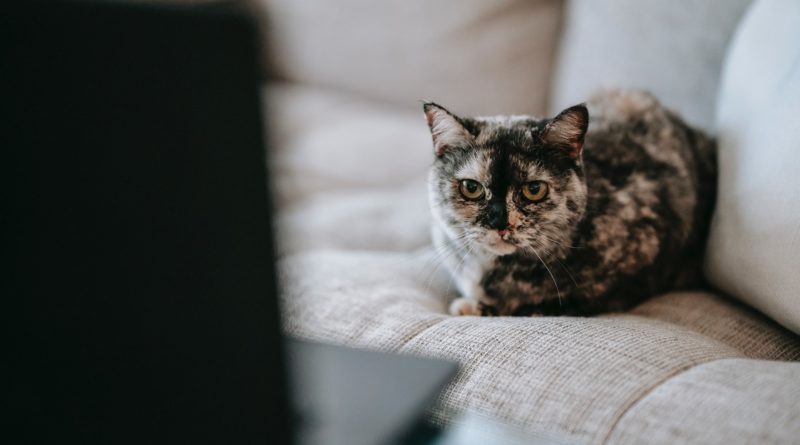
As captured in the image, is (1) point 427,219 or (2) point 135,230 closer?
(2) point 135,230

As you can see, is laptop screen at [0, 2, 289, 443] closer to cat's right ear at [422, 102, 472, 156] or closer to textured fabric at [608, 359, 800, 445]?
textured fabric at [608, 359, 800, 445]

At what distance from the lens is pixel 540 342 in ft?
2.64

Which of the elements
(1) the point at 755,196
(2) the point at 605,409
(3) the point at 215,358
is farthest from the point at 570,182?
(3) the point at 215,358

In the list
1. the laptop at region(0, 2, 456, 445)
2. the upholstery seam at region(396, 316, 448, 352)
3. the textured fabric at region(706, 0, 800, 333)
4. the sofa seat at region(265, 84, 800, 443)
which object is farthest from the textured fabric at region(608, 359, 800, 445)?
the laptop at region(0, 2, 456, 445)

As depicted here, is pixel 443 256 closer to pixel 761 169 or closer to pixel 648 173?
pixel 648 173

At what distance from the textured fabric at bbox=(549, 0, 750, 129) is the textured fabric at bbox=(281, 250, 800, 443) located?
0.45 m

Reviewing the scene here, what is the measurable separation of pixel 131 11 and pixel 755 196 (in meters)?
0.90

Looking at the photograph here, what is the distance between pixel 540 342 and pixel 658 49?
80cm

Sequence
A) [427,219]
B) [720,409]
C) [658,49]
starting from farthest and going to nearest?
[427,219], [658,49], [720,409]

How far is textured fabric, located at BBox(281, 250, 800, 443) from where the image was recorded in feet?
2.35

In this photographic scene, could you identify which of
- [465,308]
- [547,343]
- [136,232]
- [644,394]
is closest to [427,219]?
[465,308]

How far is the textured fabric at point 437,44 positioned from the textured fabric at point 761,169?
0.54 metres

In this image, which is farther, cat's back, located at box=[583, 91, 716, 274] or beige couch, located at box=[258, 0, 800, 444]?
cat's back, located at box=[583, 91, 716, 274]

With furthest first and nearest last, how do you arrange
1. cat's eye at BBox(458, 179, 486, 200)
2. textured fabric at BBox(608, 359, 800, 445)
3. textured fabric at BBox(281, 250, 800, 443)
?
cat's eye at BBox(458, 179, 486, 200), textured fabric at BBox(281, 250, 800, 443), textured fabric at BBox(608, 359, 800, 445)
